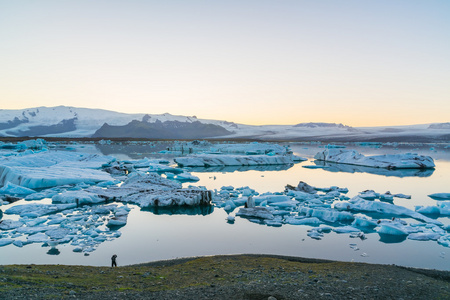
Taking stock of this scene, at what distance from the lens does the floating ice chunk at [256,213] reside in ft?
26.5

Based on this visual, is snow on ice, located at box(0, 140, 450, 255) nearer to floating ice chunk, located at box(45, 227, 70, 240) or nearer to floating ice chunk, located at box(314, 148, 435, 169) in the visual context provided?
floating ice chunk, located at box(45, 227, 70, 240)

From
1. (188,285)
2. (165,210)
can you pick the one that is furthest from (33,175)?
(188,285)

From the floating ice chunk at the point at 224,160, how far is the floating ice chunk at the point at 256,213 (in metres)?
12.7

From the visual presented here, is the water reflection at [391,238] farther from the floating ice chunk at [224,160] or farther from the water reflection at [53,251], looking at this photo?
the floating ice chunk at [224,160]

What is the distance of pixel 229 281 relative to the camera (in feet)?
12.7

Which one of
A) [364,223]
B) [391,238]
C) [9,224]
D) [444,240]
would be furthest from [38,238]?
[444,240]

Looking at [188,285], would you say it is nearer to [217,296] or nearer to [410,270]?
[217,296]

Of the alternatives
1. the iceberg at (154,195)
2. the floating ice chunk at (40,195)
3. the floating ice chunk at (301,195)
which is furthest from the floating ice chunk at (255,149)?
the floating ice chunk at (40,195)

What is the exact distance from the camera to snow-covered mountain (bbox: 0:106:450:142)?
83.5 meters

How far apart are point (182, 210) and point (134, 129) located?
86.3m

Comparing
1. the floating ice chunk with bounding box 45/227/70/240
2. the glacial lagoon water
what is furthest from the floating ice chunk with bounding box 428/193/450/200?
the floating ice chunk with bounding box 45/227/70/240

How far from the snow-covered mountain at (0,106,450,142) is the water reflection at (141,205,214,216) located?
75216 mm

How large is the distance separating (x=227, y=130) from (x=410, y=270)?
10652 centimetres

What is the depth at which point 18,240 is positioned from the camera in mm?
5906
